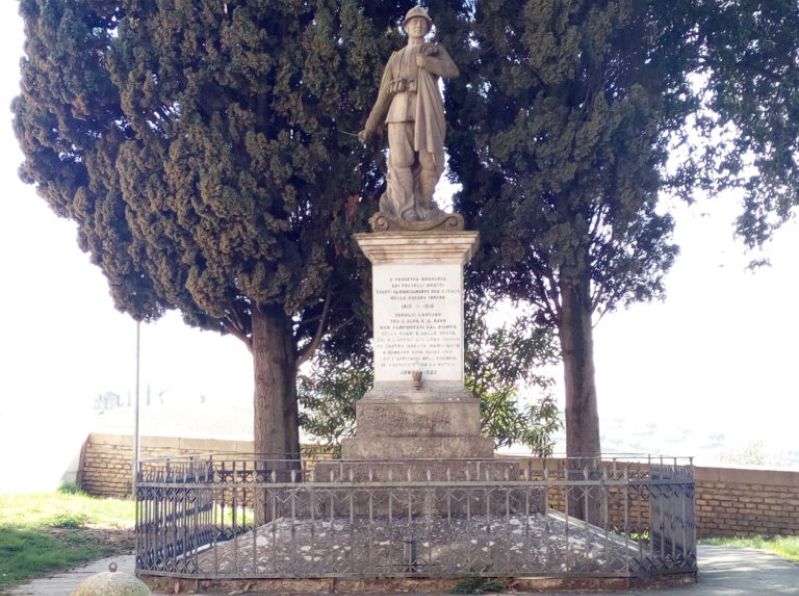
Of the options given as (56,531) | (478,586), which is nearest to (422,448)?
(478,586)

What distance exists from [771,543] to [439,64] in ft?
23.4

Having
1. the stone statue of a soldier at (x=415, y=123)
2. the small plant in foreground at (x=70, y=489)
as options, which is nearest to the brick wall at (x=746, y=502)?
the stone statue of a soldier at (x=415, y=123)

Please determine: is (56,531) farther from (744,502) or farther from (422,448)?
(744,502)

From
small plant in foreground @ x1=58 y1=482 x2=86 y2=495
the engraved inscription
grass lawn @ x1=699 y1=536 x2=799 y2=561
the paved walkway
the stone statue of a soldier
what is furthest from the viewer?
small plant in foreground @ x1=58 y1=482 x2=86 y2=495

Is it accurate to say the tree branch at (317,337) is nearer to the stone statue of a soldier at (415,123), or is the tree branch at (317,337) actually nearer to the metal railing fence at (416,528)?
the stone statue of a soldier at (415,123)

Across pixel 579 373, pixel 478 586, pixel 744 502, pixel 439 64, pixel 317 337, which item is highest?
pixel 439 64

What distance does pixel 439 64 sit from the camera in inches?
407

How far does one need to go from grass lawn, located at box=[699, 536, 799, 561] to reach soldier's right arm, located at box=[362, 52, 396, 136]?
20.7ft

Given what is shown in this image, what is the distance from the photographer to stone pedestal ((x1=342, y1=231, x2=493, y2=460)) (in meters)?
9.56

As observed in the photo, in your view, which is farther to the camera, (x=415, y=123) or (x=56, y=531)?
(x=56, y=531)

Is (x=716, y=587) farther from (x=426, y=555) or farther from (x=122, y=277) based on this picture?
(x=122, y=277)

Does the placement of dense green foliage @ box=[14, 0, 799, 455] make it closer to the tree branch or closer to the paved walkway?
the tree branch

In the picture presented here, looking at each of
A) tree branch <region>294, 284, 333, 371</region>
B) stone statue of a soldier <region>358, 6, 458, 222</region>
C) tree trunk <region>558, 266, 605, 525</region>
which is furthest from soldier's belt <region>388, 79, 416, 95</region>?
tree trunk <region>558, 266, 605, 525</region>

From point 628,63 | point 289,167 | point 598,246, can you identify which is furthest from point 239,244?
point 628,63
